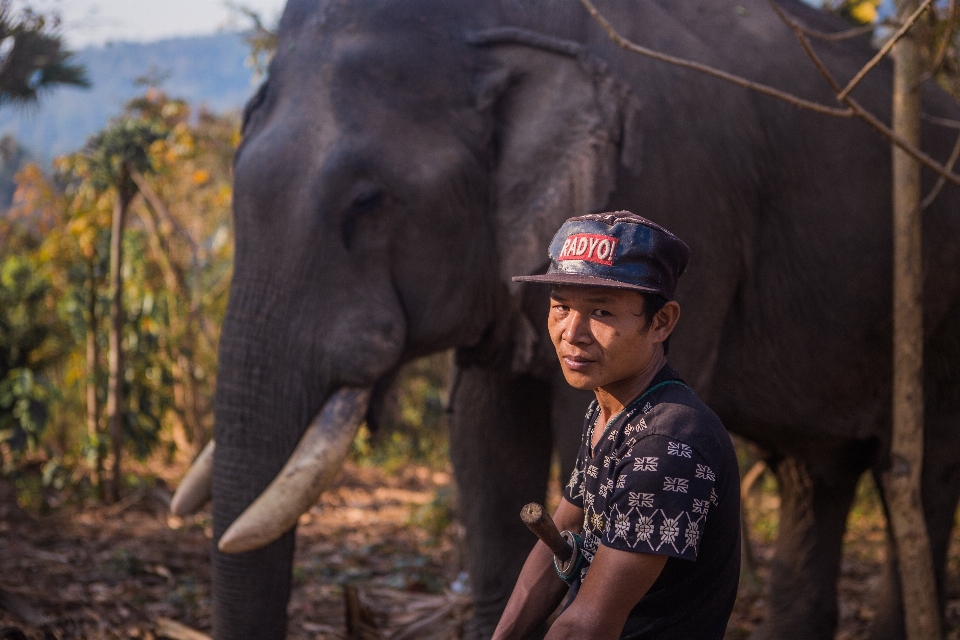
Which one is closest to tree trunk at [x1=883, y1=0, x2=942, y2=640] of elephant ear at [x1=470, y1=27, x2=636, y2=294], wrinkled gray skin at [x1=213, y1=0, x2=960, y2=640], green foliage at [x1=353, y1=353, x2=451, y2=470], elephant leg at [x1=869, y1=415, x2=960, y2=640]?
wrinkled gray skin at [x1=213, y1=0, x2=960, y2=640]

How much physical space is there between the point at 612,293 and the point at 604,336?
7 cm

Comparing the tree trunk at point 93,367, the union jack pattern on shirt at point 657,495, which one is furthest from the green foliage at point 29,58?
the union jack pattern on shirt at point 657,495

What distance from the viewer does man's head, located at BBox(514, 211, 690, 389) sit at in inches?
69.9

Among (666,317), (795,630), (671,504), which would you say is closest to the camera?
(671,504)

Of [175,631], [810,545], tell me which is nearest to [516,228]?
[175,631]

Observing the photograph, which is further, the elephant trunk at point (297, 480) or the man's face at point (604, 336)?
the elephant trunk at point (297, 480)

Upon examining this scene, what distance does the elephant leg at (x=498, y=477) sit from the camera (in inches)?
161

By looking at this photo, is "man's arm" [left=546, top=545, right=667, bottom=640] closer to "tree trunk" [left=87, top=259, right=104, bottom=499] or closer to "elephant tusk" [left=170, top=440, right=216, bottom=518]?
"elephant tusk" [left=170, top=440, right=216, bottom=518]

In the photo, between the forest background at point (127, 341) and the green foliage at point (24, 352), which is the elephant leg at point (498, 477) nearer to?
the forest background at point (127, 341)

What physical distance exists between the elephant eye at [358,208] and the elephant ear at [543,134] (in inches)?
16.1

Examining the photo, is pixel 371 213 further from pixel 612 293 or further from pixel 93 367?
pixel 93 367

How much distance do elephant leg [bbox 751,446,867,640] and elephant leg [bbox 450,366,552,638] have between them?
118 cm

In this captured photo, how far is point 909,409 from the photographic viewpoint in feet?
10.3

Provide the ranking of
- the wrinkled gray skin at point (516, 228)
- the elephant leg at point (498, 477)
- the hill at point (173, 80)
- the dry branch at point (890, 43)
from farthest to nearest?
the hill at point (173, 80) < the elephant leg at point (498, 477) < the wrinkled gray skin at point (516, 228) < the dry branch at point (890, 43)
